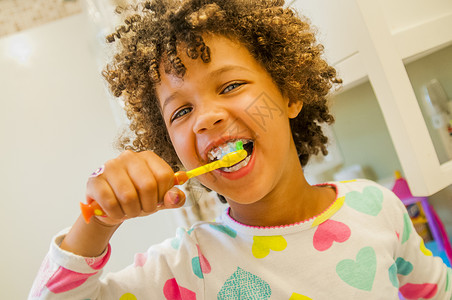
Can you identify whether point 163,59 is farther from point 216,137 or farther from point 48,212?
point 48,212

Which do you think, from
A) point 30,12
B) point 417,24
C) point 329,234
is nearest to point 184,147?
point 329,234

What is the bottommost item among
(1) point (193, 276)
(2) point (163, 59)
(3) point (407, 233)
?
(3) point (407, 233)

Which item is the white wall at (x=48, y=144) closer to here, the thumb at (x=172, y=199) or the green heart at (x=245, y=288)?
the green heart at (x=245, y=288)

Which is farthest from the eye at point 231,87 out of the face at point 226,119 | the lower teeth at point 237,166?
the lower teeth at point 237,166

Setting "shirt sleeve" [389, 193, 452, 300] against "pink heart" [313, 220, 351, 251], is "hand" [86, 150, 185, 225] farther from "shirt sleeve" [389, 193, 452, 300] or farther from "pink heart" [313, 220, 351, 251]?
"shirt sleeve" [389, 193, 452, 300]

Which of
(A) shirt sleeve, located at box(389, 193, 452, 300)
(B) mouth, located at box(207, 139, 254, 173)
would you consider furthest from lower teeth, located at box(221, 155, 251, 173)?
(A) shirt sleeve, located at box(389, 193, 452, 300)

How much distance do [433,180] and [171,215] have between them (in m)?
0.79

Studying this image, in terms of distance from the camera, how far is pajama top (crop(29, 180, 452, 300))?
1.67 feet

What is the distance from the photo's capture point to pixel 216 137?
0.49 metres

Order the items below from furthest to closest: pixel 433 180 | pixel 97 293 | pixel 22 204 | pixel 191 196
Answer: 1. pixel 22 204
2. pixel 191 196
3. pixel 433 180
4. pixel 97 293

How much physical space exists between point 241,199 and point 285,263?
135 millimetres

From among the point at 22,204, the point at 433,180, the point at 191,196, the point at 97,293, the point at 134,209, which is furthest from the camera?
the point at 22,204

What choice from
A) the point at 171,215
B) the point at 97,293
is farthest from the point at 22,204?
the point at 97,293

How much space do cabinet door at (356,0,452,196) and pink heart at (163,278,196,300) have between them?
45 centimetres
